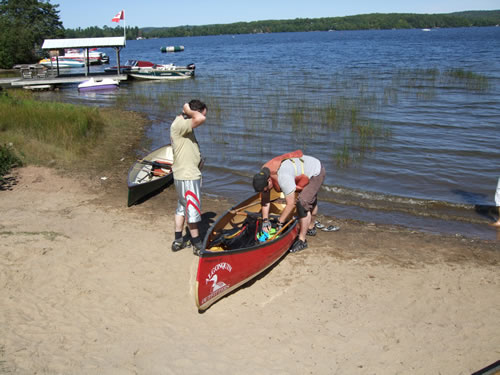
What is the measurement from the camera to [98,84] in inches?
1166

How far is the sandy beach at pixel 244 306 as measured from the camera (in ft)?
16.4

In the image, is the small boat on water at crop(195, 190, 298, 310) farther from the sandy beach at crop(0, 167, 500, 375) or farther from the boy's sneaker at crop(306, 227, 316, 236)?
the boy's sneaker at crop(306, 227, 316, 236)

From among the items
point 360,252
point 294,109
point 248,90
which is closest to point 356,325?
point 360,252

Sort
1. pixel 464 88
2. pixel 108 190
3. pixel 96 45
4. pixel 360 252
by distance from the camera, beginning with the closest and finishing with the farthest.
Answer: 1. pixel 360 252
2. pixel 108 190
3. pixel 464 88
4. pixel 96 45

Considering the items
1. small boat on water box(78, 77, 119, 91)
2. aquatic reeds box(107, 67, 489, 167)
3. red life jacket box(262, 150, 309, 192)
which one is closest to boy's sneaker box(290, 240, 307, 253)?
red life jacket box(262, 150, 309, 192)

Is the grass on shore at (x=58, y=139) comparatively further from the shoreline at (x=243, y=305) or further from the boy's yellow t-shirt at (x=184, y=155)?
the boy's yellow t-shirt at (x=184, y=155)

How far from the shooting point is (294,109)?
1962cm

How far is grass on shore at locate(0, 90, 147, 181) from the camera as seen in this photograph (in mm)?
11742

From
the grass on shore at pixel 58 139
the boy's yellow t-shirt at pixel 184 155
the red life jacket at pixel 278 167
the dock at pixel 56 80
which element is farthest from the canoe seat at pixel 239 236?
the dock at pixel 56 80

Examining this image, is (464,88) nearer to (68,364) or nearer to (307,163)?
(307,163)

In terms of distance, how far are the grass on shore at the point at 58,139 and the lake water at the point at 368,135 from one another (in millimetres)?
1719

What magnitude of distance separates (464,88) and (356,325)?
21.4 m

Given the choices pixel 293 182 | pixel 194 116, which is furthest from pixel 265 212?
pixel 194 116

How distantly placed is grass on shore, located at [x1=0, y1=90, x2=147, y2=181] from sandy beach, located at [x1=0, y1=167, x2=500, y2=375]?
138 inches
